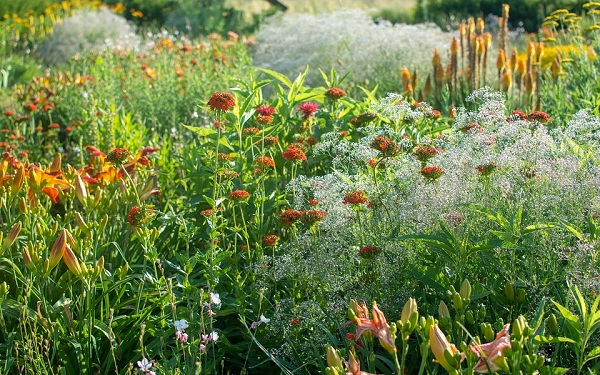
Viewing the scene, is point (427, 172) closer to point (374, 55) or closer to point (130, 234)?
point (130, 234)

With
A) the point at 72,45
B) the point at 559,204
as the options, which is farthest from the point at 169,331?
the point at 72,45

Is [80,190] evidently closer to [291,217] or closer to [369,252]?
[291,217]

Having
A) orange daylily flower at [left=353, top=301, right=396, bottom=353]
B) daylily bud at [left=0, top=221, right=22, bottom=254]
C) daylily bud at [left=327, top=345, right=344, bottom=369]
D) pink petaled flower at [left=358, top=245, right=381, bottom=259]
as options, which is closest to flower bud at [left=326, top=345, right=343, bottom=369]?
daylily bud at [left=327, top=345, right=344, bottom=369]

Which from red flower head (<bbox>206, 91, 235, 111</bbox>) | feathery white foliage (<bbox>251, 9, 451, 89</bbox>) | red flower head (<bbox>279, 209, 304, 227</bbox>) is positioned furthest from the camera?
feathery white foliage (<bbox>251, 9, 451, 89</bbox>)

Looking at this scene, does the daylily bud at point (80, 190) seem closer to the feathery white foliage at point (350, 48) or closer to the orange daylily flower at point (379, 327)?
the orange daylily flower at point (379, 327)

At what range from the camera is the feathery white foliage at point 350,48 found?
7.18 m

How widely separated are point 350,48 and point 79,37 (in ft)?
22.1

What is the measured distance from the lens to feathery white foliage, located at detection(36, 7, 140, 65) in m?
12.3

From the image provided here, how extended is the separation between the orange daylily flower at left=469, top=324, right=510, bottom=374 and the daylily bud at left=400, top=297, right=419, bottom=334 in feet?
0.51

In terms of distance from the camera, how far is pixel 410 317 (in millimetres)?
1781

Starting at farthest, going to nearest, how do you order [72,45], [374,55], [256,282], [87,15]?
[87,15]
[72,45]
[374,55]
[256,282]

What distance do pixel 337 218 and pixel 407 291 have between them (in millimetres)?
366

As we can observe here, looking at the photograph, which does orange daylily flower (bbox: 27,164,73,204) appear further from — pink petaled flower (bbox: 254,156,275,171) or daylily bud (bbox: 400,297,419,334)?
daylily bud (bbox: 400,297,419,334)

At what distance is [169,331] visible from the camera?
263 cm
